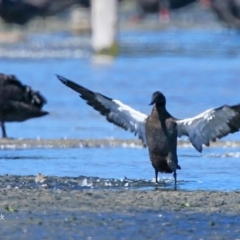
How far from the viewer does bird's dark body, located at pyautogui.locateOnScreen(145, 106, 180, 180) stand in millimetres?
12070

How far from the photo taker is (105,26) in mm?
34094

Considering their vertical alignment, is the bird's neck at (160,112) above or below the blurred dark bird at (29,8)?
below

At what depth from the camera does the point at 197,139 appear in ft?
40.8

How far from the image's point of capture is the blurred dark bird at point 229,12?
48.6m

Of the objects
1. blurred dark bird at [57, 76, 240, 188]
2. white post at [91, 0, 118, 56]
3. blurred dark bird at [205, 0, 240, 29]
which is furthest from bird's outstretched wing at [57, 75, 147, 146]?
blurred dark bird at [205, 0, 240, 29]

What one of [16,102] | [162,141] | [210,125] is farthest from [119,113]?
[16,102]

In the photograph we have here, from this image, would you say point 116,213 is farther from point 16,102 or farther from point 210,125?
point 16,102

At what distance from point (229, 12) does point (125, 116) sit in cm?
3667

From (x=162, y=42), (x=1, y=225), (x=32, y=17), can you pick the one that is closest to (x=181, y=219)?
(x=1, y=225)

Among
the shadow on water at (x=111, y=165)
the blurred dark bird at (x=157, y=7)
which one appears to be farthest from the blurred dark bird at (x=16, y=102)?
the blurred dark bird at (x=157, y=7)

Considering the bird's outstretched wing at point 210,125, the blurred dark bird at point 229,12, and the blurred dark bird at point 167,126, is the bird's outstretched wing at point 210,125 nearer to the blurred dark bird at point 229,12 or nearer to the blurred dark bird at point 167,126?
the blurred dark bird at point 167,126

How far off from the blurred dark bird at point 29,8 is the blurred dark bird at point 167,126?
36.8 m

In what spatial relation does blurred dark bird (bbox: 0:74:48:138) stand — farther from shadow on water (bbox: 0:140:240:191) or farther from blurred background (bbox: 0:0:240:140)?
shadow on water (bbox: 0:140:240:191)

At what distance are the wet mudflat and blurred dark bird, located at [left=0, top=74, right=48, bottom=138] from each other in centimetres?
540
